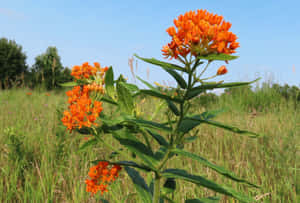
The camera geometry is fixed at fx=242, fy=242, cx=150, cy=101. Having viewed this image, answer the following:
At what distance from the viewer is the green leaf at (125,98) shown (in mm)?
1004

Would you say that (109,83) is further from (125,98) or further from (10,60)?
(10,60)

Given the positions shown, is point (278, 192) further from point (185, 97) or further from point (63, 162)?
point (63, 162)

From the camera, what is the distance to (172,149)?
877 millimetres

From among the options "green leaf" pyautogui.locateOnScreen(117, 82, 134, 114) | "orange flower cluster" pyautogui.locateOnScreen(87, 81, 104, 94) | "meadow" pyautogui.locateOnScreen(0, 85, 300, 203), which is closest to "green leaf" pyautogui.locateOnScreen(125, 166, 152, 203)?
"green leaf" pyautogui.locateOnScreen(117, 82, 134, 114)

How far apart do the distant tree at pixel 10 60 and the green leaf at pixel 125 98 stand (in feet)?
72.9

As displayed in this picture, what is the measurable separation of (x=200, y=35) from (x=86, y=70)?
77cm

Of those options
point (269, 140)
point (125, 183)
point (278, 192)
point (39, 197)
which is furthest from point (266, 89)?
point (39, 197)

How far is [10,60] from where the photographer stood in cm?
2111

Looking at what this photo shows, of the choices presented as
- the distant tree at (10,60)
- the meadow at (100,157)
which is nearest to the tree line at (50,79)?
the distant tree at (10,60)

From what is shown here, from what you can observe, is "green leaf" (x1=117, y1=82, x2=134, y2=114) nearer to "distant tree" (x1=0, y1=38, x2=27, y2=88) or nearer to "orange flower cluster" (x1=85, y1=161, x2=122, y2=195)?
"orange flower cluster" (x1=85, y1=161, x2=122, y2=195)

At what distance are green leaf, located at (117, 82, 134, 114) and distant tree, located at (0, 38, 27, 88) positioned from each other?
875 inches

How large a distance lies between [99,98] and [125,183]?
3.83ft

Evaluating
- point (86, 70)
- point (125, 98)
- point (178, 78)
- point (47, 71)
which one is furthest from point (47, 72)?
point (178, 78)

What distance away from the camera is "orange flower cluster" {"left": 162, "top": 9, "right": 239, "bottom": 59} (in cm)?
86
